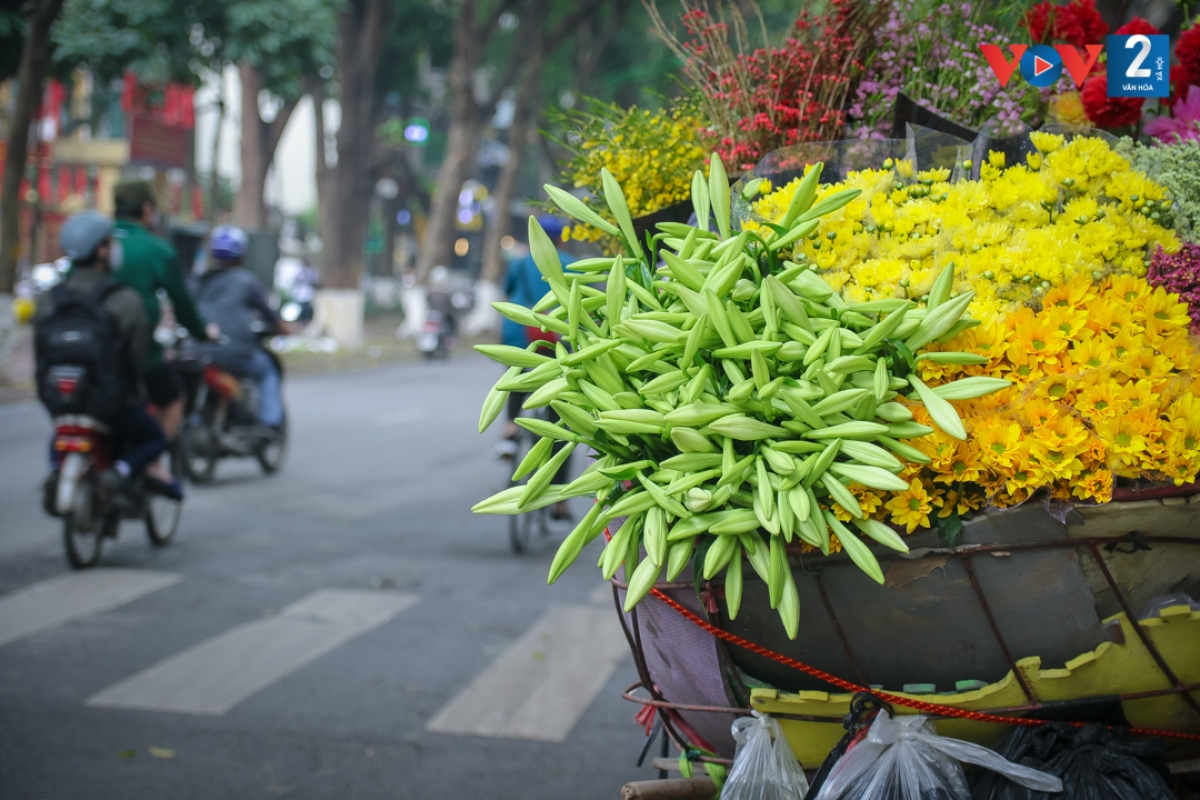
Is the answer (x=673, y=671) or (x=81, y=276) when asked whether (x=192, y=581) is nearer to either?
(x=81, y=276)

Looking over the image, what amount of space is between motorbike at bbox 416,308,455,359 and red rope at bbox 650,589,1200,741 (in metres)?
20.2

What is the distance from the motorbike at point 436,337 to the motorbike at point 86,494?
15.2 meters

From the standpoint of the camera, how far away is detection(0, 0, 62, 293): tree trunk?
12586 mm

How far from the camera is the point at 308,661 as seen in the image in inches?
191

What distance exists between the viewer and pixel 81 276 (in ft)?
19.0

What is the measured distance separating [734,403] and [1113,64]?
108 centimetres

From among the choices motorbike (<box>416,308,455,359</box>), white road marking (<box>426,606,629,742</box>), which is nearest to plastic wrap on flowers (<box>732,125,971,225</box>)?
white road marking (<box>426,606,629,742</box>)

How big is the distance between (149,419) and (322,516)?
70.4 inches

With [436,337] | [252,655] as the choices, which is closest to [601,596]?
[252,655]

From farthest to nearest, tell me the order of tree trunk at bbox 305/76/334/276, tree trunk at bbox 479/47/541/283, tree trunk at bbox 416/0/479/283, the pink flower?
tree trunk at bbox 479/47/541/283
tree trunk at bbox 305/76/334/276
tree trunk at bbox 416/0/479/283
the pink flower

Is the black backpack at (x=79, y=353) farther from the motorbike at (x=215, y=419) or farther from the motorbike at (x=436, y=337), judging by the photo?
the motorbike at (x=436, y=337)

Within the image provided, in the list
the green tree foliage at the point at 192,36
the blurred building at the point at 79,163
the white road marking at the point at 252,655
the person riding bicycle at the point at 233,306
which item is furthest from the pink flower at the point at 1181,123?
the blurred building at the point at 79,163

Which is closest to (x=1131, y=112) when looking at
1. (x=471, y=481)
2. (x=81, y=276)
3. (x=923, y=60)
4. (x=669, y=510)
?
(x=923, y=60)

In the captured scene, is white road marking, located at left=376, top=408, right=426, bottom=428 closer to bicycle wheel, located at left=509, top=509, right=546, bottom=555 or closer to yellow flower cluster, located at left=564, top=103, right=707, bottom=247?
bicycle wheel, located at left=509, top=509, right=546, bottom=555
